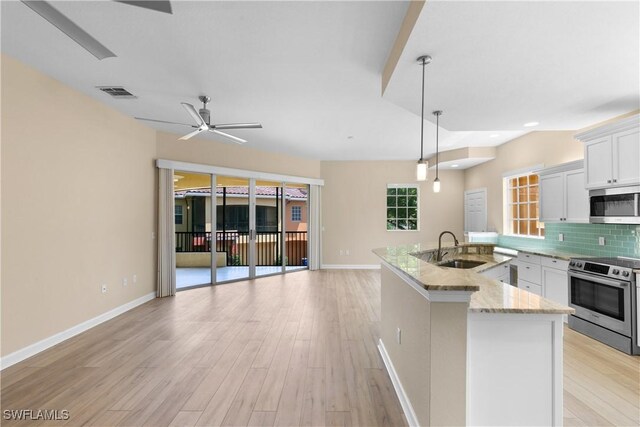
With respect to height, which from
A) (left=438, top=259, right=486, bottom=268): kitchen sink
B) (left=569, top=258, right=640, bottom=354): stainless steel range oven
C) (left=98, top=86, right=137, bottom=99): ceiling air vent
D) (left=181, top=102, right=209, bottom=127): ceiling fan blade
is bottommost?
(left=569, top=258, right=640, bottom=354): stainless steel range oven

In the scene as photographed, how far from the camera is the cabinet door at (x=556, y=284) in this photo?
3.71m

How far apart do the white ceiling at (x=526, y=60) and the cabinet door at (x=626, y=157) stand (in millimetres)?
403

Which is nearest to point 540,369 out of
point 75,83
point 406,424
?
point 406,424

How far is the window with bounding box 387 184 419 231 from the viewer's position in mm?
7902

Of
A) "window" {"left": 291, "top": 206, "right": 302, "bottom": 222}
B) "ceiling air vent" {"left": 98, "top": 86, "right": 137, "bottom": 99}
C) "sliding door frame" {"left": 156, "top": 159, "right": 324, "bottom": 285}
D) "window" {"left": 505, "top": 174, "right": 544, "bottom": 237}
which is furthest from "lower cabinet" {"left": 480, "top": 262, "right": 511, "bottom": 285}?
"window" {"left": 291, "top": 206, "right": 302, "bottom": 222}

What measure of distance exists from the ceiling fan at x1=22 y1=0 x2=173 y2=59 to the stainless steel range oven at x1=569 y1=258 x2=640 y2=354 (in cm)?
440

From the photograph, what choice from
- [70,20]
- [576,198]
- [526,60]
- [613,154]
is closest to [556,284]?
[576,198]

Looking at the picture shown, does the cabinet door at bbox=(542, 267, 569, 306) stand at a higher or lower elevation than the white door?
lower

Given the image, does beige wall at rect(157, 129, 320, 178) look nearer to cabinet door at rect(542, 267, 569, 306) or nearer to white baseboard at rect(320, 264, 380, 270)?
white baseboard at rect(320, 264, 380, 270)

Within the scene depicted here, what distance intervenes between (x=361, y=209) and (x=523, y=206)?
11.7 ft

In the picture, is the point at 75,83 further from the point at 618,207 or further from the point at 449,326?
the point at 618,207

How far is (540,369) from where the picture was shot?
1.64 m

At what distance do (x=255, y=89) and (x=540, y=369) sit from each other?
353 centimetres

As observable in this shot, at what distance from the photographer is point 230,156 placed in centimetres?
609
